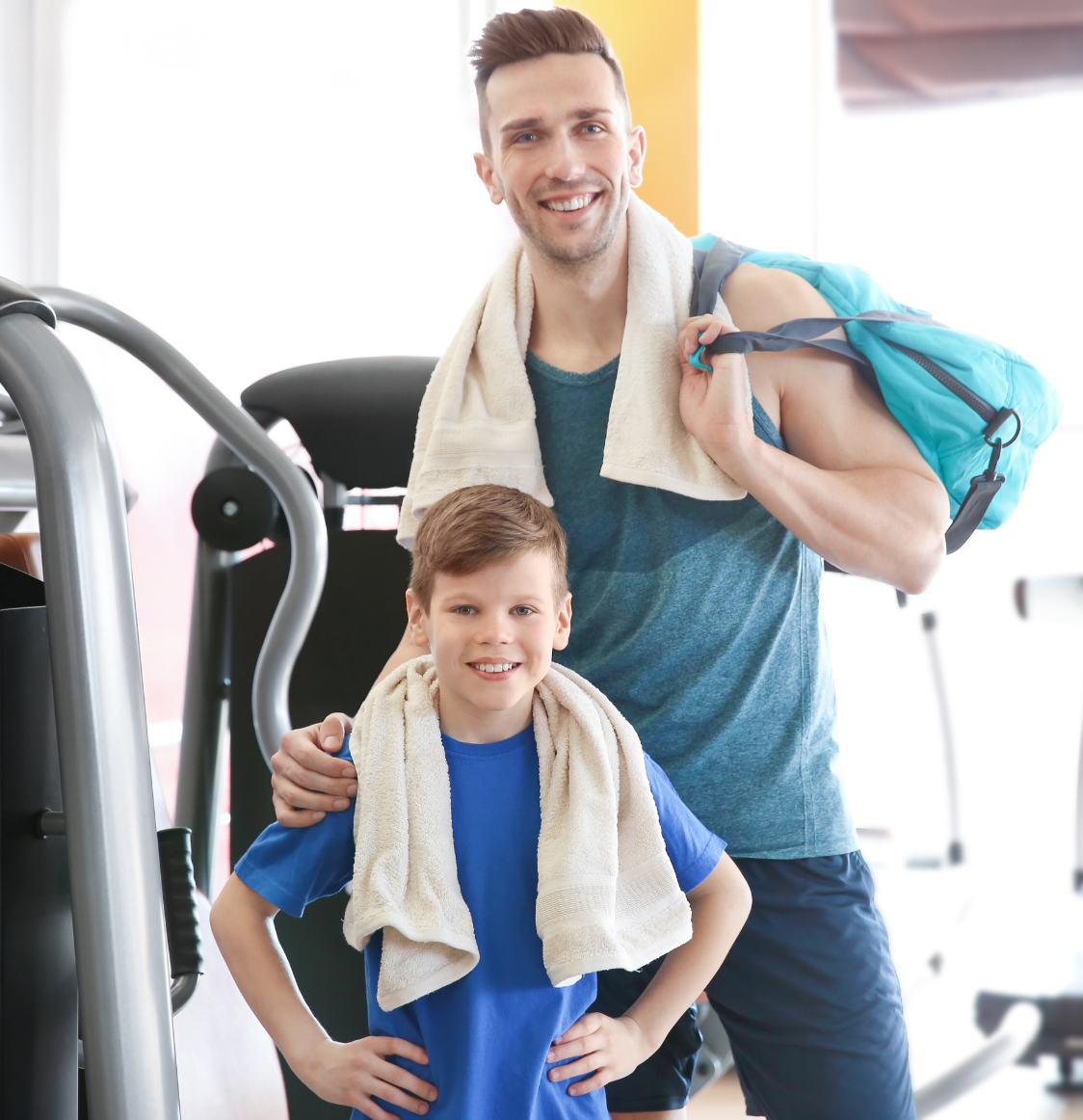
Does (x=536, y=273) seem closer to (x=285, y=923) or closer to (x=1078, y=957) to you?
(x=285, y=923)

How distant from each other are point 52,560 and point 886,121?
2.39 metres

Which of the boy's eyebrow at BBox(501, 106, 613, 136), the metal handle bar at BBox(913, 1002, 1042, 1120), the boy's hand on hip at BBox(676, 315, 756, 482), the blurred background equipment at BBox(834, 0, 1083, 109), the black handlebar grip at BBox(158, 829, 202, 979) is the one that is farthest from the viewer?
the blurred background equipment at BBox(834, 0, 1083, 109)

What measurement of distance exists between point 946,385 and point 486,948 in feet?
2.16

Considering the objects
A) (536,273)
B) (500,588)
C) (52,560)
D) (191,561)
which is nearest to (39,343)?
(52,560)

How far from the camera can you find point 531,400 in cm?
115

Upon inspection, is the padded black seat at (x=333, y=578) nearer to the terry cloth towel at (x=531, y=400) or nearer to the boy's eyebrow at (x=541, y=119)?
the terry cloth towel at (x=531, y=400)

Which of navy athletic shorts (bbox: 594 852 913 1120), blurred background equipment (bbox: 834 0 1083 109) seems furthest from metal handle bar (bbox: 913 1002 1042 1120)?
blurred background equipment (bbox: 834 0 1083 109)

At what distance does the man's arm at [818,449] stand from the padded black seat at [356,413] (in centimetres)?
77

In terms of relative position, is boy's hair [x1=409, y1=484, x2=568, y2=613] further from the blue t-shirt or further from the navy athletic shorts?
the navy athletic shorts

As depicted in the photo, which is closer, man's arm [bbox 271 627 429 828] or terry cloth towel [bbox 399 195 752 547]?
man's arm [bbox 271 627 429 828]

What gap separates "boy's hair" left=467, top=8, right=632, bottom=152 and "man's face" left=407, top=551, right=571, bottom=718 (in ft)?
1.92

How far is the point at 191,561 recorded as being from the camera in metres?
2.64

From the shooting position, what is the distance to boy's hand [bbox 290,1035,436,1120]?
0.80 metres

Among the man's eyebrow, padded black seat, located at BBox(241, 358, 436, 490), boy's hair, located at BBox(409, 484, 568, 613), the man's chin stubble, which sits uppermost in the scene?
the man's eyebrow
